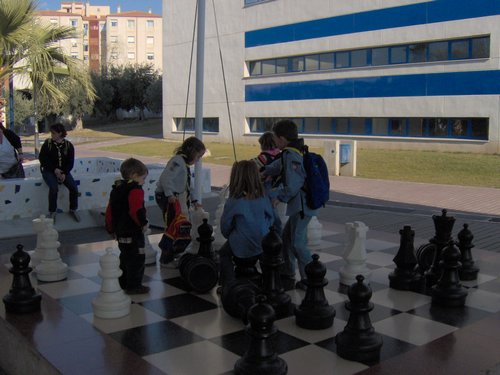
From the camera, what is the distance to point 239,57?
118 ft

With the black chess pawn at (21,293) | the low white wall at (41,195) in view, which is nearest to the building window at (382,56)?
the low white wall at (41,195)

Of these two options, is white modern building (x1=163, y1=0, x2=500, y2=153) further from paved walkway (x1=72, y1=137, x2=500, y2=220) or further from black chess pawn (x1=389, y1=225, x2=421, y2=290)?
black chess pawn (x1=389, y1=225, x2=421, y2=290)

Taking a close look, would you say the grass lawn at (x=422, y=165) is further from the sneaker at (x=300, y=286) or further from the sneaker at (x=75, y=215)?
the sneaker at (x=300, y=286)

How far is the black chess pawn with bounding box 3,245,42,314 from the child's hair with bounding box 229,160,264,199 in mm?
1823

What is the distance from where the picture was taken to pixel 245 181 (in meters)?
4.75

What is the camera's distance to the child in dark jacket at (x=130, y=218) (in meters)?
4.92

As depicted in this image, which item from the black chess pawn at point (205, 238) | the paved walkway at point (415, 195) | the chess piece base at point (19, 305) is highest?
the black chess pawn at point (205, 238)

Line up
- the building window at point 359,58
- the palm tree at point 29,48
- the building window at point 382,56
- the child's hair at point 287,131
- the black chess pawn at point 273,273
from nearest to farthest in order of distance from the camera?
the black chess pawn at point 273,273 < the child's hair at point 287,131 < the palm tree at point 29,48 < the building window at point 382,56 < the building window at point 359,58

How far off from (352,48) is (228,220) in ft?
88.5

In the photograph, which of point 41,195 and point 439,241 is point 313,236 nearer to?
point 439,241

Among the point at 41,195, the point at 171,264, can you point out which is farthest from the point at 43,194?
the point at 171,264

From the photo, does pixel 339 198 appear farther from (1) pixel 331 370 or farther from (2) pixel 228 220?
(1) pixel 331 370

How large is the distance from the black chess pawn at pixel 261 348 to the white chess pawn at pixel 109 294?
148cm

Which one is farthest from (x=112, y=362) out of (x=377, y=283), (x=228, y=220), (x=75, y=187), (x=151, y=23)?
(x=151, y=23)
